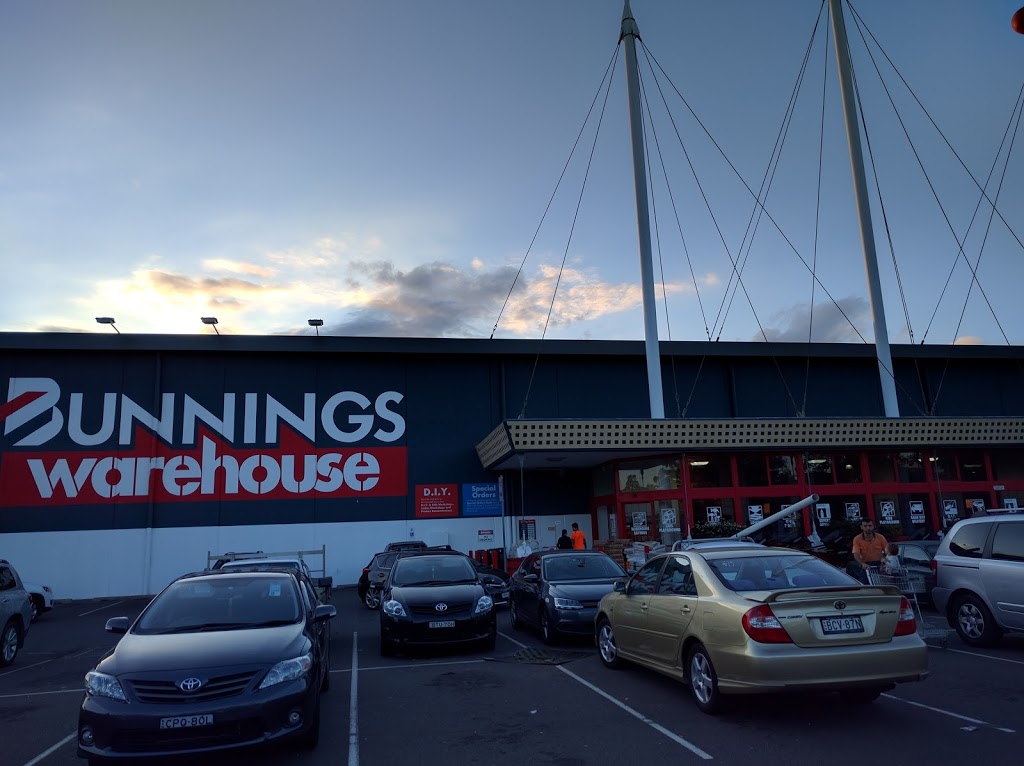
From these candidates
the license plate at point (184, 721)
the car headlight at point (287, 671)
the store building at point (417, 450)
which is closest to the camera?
the license plate at point (184, 721)

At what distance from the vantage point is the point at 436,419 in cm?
2975

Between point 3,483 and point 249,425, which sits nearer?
point 3,483

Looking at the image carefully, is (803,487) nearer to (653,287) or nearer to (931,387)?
(653,287)

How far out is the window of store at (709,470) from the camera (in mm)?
23547

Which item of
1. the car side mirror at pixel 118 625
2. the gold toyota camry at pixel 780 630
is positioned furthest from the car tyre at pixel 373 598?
the gold toyota camry at pixel 780 630

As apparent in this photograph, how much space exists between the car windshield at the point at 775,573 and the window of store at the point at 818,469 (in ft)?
57.8

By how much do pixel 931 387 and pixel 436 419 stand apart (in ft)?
73.8

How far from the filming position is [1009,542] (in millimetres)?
10188

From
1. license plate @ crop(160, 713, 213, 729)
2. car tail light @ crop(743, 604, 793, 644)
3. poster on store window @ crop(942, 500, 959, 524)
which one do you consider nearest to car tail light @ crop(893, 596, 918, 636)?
car tail light @ crop(743, 604, 793, 644)

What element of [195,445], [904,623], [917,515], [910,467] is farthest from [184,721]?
[910,467]

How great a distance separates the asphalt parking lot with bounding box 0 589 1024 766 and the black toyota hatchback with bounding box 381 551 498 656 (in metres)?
0.38

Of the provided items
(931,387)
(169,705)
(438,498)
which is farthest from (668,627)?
(931,387)

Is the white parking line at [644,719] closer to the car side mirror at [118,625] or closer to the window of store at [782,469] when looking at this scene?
the car side mirror at [118,625]

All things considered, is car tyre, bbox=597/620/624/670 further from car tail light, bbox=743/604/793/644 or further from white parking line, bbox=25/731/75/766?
white parking line, bbox=25/731/75/766
